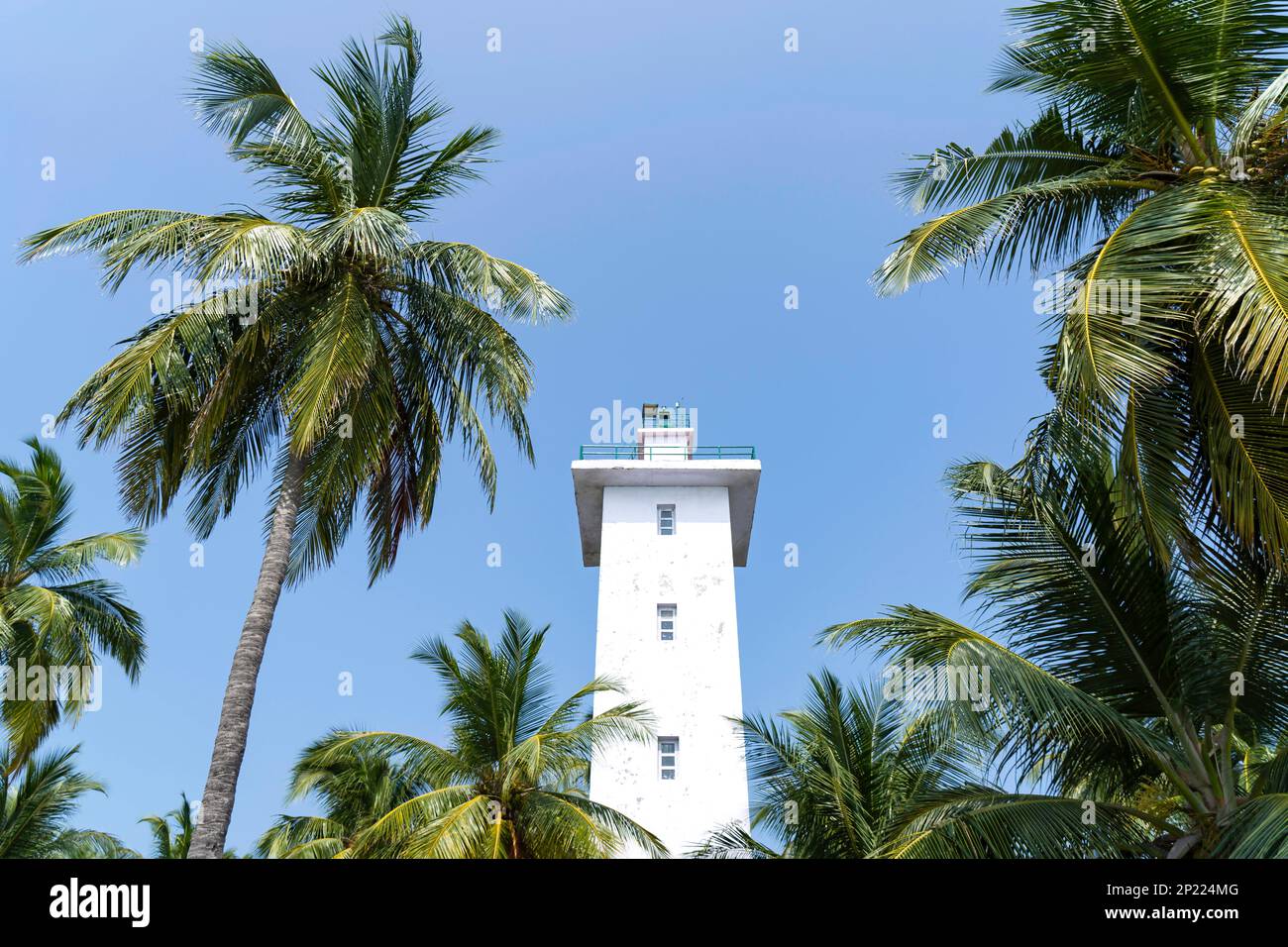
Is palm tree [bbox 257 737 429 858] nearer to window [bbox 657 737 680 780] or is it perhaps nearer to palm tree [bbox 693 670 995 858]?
window [bbox 657 737 680 780]

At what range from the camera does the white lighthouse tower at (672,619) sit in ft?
87.4

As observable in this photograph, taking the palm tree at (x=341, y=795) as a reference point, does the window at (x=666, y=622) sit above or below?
above

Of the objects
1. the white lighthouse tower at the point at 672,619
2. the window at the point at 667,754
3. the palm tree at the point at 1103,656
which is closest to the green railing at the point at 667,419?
the white lighthouse tower at the point at 672,619

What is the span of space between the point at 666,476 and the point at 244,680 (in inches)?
722

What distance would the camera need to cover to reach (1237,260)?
1039 centimetres

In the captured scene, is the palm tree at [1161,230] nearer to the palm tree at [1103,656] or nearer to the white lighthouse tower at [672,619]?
the palm tree at [1103,656]

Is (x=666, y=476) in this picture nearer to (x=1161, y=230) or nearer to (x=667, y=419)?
(x=667, y=419)

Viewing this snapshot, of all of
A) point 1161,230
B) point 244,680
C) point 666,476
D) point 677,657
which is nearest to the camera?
point 1161,230

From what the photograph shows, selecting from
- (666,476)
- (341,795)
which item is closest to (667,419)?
(666,476)

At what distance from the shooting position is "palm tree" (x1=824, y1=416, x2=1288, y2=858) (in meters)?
10.5

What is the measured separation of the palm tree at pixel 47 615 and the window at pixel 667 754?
521 inches

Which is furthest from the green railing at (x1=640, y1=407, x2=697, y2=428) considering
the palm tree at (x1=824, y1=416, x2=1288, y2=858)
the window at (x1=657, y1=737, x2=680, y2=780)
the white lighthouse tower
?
the palm tree at (x1=824, y1=416, x2=1288, y2=858)

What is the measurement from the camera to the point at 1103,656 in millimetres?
11781
